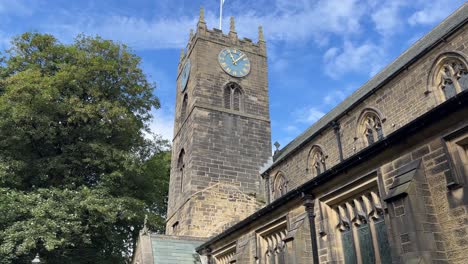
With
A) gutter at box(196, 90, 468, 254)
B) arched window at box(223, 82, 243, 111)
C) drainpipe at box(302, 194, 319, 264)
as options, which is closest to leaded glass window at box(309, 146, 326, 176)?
gutter at box(196, 90, 468, 254)

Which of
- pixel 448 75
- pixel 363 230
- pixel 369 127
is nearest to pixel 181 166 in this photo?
pixel 369 127

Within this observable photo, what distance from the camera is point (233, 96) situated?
24672mm

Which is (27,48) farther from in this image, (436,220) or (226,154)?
(436,220)

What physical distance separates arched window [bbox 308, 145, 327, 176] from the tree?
8145 mm

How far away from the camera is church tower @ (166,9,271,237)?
2094 cm

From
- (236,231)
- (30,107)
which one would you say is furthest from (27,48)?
(236,231)

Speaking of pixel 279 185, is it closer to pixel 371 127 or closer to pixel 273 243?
pixel 371 127

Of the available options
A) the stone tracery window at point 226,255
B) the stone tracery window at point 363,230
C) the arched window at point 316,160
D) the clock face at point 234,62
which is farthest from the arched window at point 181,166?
the stone tracery window at point 363,230

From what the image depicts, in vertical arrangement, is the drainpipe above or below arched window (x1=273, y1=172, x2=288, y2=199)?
below

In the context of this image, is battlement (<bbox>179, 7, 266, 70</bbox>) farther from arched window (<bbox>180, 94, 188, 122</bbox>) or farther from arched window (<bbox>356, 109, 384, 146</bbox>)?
arched window (<bbox>356, 109, 384, 146</bbox>)

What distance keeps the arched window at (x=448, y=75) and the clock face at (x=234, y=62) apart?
14419 mm

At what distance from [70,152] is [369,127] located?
1348 cm

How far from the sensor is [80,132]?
19391 millimetres

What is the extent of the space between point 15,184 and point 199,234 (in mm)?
8536
